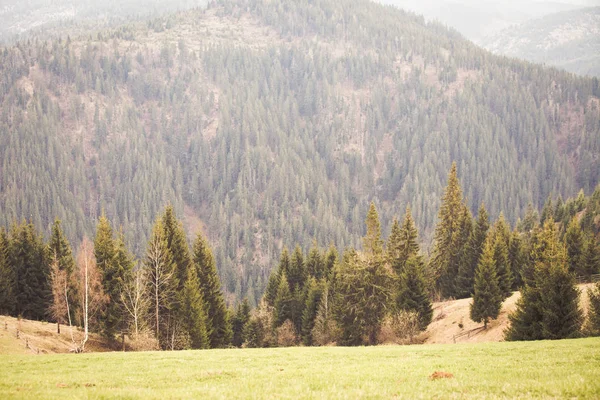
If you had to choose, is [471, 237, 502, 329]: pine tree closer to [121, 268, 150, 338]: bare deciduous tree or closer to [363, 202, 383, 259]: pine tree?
[363, 202, 383, 259]: pine tree

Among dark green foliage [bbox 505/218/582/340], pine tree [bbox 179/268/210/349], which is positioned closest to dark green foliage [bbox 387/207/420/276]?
dark green foliage [bbox 505/218/582/340]

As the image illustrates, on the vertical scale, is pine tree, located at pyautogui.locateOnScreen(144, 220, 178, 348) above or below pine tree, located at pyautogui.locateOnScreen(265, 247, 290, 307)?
above

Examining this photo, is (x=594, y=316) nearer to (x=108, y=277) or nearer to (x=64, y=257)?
(x=108, y=277)

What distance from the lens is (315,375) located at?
2012 cm

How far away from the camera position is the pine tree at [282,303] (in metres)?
71.9

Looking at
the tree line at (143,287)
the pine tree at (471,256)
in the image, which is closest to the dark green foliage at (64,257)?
the tree line at (143,287)

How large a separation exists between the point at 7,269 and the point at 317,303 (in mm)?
37987

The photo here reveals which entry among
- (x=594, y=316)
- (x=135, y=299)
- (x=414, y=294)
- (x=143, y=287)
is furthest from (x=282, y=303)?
(x=594, y=316)

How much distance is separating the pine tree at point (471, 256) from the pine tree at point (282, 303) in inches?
940

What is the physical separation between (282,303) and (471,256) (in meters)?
27.2

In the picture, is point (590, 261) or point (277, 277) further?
point (277, 277)

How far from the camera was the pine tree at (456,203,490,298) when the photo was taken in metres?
68.1

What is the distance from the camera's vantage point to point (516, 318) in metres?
41.2

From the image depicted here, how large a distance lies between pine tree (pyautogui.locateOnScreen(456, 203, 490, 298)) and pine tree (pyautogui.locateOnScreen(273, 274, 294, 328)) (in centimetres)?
2387
